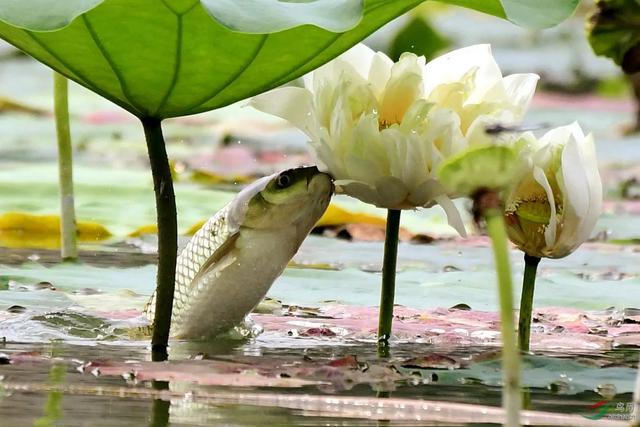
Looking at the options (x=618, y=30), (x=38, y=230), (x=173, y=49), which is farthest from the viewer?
(x=38, y=230)

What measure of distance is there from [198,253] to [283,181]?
227 mm

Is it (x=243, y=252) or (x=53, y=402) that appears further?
(x=243, y=252)

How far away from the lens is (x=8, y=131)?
655cm

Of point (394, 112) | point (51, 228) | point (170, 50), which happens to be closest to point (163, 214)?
point (170, 50)

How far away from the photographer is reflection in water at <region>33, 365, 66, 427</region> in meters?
1.28

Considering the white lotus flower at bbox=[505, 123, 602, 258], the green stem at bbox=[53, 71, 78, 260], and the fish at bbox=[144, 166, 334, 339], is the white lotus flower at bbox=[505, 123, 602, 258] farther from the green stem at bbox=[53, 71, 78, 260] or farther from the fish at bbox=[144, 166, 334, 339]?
the green stem at bbox=[53, 71, 78, 260]

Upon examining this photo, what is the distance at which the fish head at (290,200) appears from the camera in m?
1.89

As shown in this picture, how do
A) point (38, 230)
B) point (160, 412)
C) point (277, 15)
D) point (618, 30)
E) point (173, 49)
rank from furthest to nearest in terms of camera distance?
point (38, 230)
point (618, 30)
point (173, 49)
point (277, 15)
point (160, 412)

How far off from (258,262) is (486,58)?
45cm

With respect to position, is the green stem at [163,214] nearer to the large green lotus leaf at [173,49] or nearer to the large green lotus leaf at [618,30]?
the large green lotus leaf at [173,49]

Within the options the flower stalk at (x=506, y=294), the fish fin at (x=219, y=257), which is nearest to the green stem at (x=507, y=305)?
the flower stalk at (x=506, y=294)

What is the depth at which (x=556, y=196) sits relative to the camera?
5.64ft

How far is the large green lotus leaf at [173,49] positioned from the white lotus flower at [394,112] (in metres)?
0.06

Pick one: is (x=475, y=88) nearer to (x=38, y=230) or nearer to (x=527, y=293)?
(x=527, y=293)
